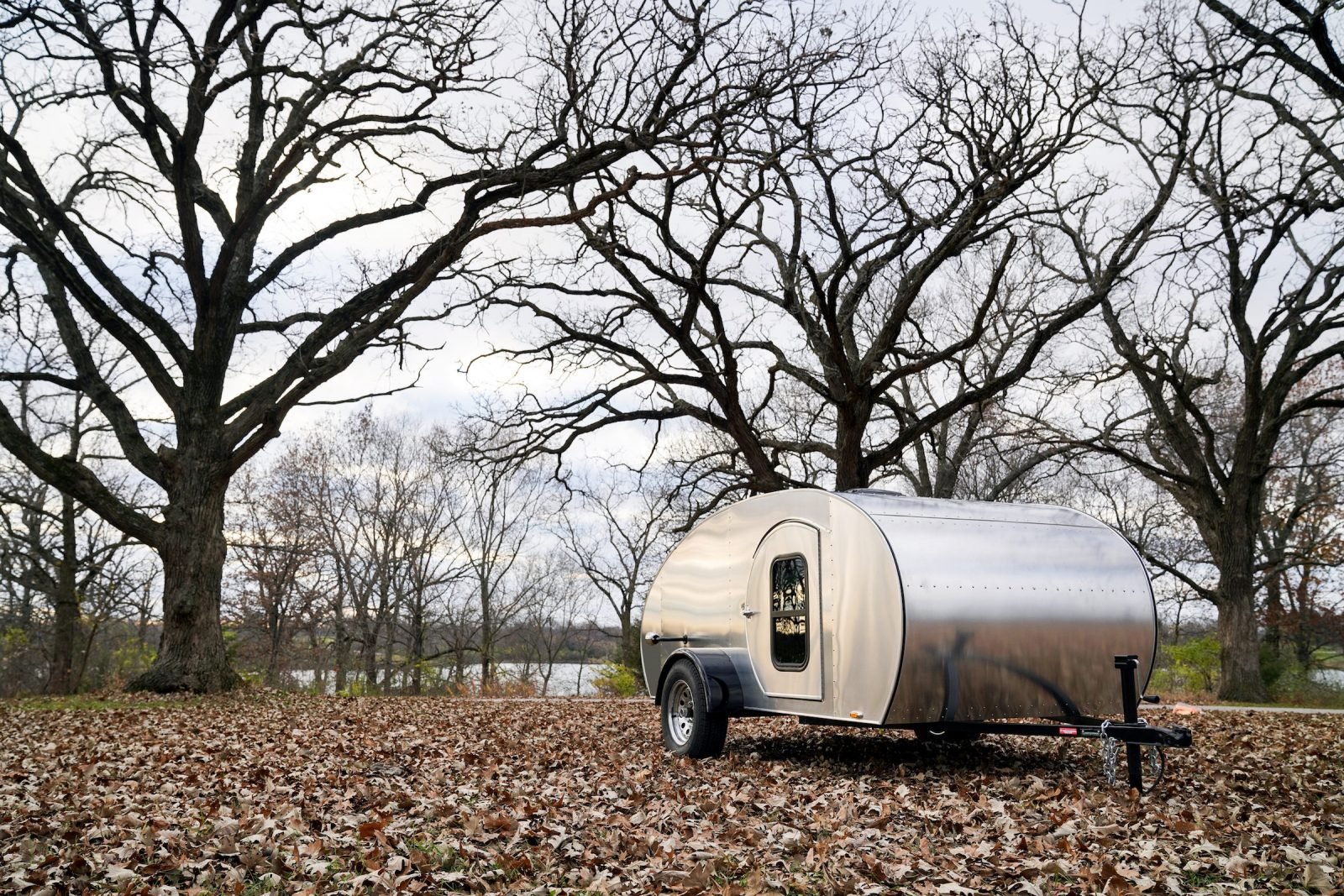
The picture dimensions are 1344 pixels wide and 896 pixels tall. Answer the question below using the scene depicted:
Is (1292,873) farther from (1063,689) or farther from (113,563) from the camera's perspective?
(113,563)

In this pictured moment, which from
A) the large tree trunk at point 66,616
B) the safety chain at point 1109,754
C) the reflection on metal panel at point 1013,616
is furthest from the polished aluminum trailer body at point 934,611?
the large tree trunk at point 66,616

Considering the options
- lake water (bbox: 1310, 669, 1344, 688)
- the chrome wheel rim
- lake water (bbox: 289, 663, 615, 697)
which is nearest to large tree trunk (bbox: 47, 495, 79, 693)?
lake water (bbox: 289, 663, 615, 697)

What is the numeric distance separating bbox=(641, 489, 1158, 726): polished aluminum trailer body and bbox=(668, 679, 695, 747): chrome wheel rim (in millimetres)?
605

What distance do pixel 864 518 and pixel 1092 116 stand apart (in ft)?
42.3

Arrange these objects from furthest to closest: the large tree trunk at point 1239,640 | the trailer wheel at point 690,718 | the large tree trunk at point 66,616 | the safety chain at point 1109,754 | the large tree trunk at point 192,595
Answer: the large tree trunk at point 66,616 < the large tree trunk at point 1239,640 < the large tree trunk at point 192,595 < the trailer wheel at point 690,718 < the safety chain at point 1109,754

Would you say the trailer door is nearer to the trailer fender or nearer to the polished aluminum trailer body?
the polished aluminum trailer body

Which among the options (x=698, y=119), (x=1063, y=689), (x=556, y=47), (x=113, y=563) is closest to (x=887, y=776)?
(x=1063, y=689)

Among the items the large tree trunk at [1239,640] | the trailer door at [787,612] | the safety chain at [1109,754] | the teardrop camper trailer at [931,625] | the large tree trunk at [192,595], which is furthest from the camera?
the large tree trunk at [1239,640]

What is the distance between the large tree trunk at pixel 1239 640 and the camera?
19672 mm

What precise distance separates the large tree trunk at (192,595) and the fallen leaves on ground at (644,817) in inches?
194

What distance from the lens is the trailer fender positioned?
30.2ft

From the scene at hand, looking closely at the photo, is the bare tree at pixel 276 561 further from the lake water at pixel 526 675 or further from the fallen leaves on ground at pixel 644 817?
the fallen leaves on ground at pixel 644 817

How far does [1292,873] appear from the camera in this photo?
505cm

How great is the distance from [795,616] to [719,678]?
1.06 meters
